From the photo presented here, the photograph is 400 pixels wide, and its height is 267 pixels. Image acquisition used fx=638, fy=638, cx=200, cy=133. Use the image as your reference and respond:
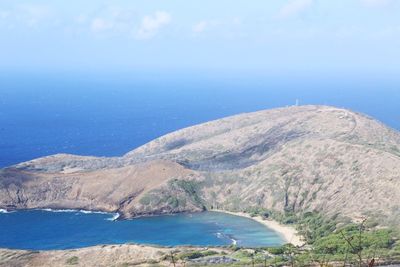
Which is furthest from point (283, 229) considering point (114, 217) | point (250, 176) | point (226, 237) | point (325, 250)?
point (114, 217)

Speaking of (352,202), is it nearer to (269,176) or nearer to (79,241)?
(269,176)

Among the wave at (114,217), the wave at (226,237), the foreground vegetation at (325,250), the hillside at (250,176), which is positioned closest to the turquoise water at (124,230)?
the wave at (226,237)

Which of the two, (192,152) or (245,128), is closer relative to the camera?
(192,152)

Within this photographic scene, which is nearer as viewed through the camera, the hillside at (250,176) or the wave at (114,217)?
the hillside at (250,176)

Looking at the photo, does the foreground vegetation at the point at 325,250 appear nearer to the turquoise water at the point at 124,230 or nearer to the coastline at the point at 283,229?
the coastline at the point at 283,229

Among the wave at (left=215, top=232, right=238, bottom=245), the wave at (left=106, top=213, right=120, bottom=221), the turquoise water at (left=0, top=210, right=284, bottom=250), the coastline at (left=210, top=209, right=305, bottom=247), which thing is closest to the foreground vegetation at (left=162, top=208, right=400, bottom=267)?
the coastline at (left=210, top=209, right=305, bottom=247)

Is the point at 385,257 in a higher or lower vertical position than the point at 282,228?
higher

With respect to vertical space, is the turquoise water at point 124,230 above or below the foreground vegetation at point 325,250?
below

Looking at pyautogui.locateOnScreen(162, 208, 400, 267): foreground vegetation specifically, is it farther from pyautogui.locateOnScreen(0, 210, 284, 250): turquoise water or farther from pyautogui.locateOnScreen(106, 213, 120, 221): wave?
pyautogui.locateOnScreen(106, 213, 120, 221): wave

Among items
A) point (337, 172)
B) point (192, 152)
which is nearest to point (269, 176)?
point (337, 172)
